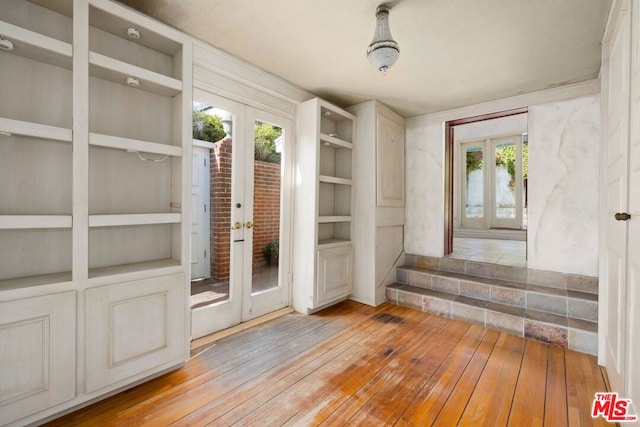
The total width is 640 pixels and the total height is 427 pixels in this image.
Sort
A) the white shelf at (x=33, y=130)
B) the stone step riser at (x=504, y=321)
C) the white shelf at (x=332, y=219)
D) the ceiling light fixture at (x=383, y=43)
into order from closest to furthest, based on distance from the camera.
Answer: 1. the white shelf at (x=33, y=130)
2. the ceiling light fixture at (x=383, y=43)
3. the stone step riser at (x=504, y=321)
4. the white shelf at (x=332, y=219)

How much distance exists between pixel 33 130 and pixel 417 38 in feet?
8.39

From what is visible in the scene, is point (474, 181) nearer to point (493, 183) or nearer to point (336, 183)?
A: point (493, 183)

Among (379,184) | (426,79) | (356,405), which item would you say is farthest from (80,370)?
(426,79)

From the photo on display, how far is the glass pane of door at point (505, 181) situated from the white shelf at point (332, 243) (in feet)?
15.7

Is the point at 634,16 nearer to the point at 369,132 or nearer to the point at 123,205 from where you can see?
the point at 369,132

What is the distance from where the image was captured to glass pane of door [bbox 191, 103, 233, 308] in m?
2.62

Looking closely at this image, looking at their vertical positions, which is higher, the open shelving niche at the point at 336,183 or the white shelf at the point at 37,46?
the white shelf at the point at 37,46

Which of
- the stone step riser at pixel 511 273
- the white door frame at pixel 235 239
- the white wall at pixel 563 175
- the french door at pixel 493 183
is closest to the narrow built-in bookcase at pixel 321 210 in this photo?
the white door frame at pixel 235 239

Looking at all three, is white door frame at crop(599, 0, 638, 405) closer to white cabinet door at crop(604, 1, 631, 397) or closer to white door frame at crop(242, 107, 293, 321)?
white cabinet door at crop(604, 1, 631, 397)

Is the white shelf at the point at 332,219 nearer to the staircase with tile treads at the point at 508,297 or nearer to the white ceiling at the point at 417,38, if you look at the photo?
the staircase with tile treads at the point at 508,297

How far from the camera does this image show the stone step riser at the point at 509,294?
2701mm

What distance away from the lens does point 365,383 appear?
1.99 meters

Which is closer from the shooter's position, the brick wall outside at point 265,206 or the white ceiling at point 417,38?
the white ceiling at point 417,38

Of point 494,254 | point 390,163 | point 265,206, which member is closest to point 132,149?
point 265,206
